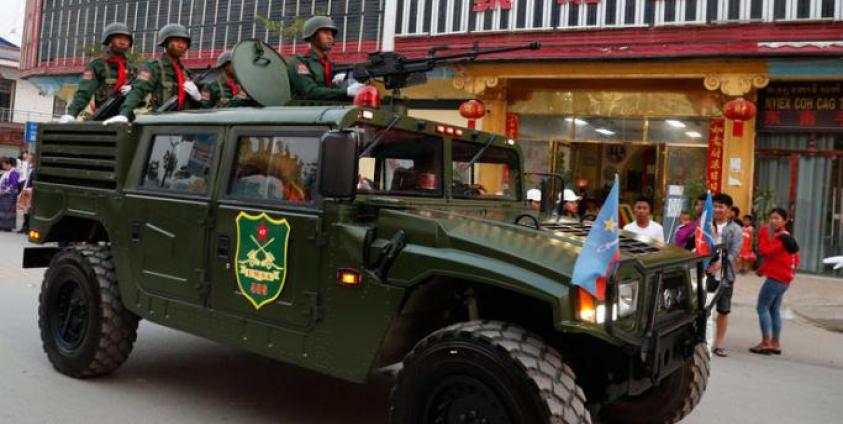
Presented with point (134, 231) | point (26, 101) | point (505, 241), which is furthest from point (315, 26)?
point (26, 101)

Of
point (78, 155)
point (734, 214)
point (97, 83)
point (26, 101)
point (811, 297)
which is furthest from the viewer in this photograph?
point (26, 101)

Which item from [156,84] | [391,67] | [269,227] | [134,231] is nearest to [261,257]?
[269,227]

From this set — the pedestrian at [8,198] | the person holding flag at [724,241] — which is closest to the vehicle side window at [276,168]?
the person holding flag at [724,241]

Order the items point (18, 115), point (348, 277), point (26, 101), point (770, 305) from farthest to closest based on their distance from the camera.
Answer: point (26, 101) → point (18, 115) → point (770, 305) → point (348, 277)

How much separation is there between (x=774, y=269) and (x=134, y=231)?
6069mm

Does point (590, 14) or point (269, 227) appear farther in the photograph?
point (590, 14)

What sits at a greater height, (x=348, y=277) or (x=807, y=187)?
(x=807, y=187)

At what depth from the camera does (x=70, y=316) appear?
5457mm

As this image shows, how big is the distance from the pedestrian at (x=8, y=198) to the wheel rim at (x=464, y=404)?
16136 mm

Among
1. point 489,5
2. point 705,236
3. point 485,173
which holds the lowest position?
point 705,236

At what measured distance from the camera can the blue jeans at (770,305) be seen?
7.45 metres

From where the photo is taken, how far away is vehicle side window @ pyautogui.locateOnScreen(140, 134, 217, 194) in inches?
185

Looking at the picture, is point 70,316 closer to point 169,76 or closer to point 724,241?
point 169,76

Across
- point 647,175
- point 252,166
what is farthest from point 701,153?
point 252,166
